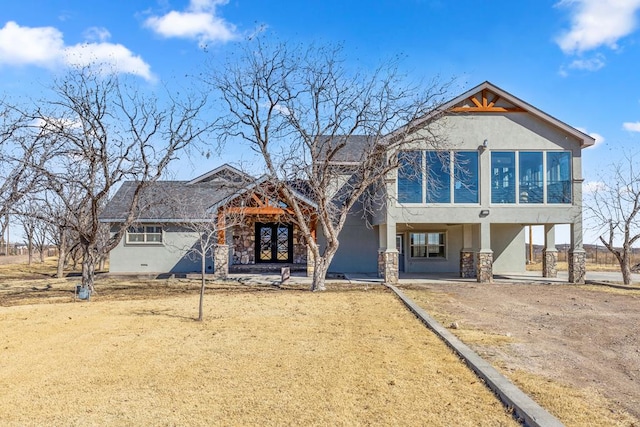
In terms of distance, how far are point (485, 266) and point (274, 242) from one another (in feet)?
34.1

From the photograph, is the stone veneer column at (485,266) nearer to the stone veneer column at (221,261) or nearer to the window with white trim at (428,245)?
the window with white trim at (428,245)

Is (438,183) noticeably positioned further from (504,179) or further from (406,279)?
(406,279)

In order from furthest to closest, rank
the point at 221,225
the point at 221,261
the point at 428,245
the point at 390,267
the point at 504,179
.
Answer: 1. the point at 428,245
2. the point at 221,261
3. the point at 221,225
4. the point at 504,179
5. the point at 390,267

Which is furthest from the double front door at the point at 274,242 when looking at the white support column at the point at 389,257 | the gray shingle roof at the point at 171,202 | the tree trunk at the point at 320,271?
the tree trunk at the point at 320,271

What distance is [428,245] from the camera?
73.7ft

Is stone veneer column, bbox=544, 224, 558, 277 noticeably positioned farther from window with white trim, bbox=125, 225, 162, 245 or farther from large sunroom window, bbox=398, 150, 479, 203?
window with white trim, bbox=125, 225, 162, 245

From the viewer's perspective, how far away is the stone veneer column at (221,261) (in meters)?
19.5

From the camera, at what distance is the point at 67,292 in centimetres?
1623

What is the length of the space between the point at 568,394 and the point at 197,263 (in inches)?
750

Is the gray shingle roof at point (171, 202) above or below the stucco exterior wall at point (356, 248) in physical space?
above

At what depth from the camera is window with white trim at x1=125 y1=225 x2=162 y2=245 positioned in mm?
22062

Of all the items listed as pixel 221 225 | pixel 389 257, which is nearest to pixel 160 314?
pixel 221 225

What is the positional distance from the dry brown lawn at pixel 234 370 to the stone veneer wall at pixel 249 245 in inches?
459

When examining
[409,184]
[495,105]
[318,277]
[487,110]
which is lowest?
[318,277]
